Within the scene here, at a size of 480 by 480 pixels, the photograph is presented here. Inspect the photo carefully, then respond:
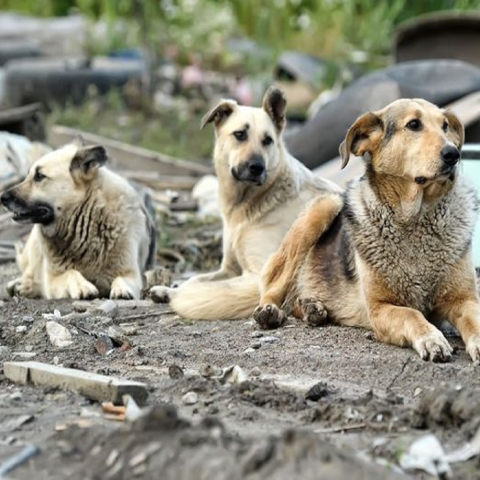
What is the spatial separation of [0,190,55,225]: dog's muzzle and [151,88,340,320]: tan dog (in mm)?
1159

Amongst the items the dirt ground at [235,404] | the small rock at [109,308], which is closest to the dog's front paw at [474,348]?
the dirt ground at [235,404]

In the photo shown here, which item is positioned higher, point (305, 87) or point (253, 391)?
point (253, 391)

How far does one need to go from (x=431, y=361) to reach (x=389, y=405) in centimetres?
94

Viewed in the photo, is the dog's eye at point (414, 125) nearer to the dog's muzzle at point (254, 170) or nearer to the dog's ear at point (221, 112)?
the dog's muzzle at point (254, 170)

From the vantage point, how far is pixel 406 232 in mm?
6477

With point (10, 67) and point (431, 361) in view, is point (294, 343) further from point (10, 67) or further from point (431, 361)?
point (10, 67)

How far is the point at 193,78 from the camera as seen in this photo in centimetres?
1922

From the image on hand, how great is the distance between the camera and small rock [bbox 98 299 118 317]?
7.53 meters

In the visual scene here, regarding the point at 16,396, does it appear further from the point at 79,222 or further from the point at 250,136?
the point at 250,136

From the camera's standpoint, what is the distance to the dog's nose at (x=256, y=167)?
27.4 ft

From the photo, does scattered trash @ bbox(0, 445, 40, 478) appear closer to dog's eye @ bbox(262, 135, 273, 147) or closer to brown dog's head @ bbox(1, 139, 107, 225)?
brown dog's head @ bbox(1, 139, 107, 225)

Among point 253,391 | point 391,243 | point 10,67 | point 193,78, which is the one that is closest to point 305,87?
point 193,78

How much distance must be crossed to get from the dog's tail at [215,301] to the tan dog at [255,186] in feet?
2.28

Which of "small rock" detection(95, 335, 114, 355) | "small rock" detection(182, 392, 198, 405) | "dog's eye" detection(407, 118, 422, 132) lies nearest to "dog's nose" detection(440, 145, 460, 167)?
"dog's eye" detection(407, 118, 422, 132)
